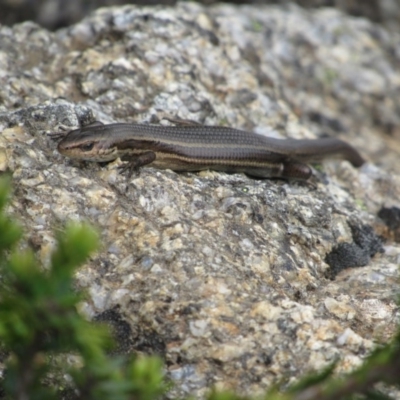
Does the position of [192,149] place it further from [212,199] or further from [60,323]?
[60,323]

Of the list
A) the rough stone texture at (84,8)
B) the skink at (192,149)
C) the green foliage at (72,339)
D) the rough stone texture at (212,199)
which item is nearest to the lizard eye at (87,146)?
the skink at (192,149)

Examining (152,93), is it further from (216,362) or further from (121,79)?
(216,362)

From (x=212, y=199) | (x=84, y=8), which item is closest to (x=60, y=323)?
(x=212, y=199)

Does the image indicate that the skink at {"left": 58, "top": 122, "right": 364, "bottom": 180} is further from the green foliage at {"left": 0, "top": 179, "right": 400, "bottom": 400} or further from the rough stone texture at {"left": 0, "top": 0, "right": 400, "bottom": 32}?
the rough stone texture at {"left": 0, "top": 0, "right": 400, "bottom": 32}

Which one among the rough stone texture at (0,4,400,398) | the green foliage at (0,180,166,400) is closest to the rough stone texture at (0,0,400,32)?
the rough stone texture at (0,4,400,398)

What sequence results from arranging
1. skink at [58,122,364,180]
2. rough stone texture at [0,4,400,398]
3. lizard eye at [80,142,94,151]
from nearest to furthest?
rough stone texture at [0,4,400,398], lizard eye at [80,142,94,151], skink at [58,122,364,180]

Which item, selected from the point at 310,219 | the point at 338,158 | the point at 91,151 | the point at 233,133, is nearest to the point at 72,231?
the point at 91,151
